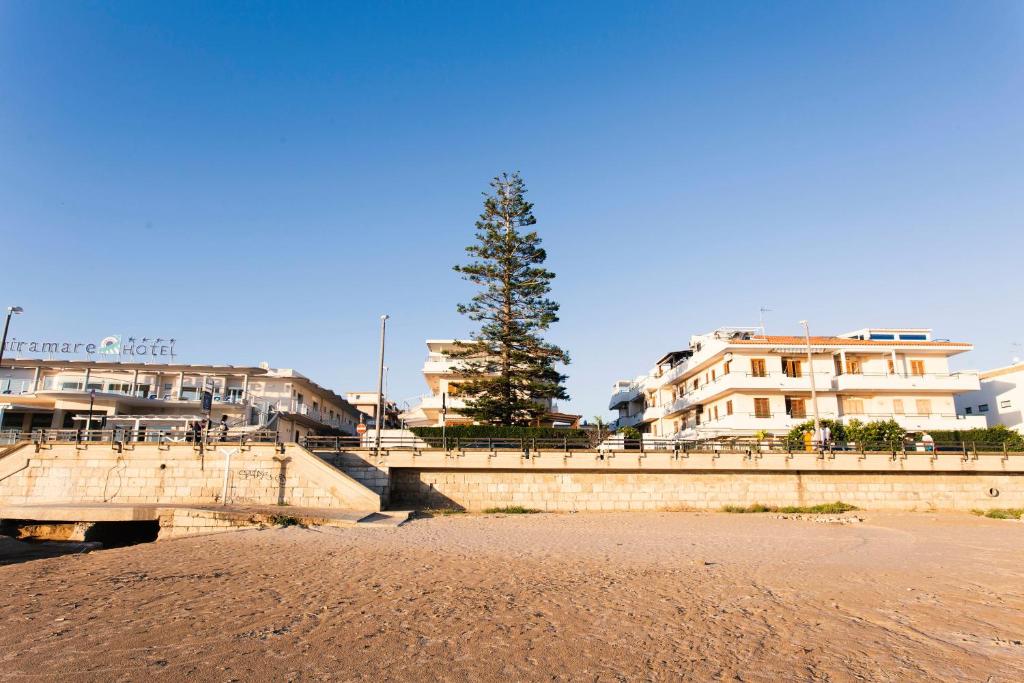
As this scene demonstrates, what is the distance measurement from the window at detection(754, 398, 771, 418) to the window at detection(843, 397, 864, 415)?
17.6ft

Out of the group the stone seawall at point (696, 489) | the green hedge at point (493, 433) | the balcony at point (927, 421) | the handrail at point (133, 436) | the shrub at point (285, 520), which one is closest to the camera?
the shrub at point (285, 520)

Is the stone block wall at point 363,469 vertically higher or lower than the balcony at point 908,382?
lower

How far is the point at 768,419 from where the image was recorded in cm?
3759

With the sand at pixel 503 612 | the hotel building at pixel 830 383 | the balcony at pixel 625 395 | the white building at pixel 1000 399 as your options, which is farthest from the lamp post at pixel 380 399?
the white building at pixel 1000 399

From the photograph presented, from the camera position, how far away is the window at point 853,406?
3881cm

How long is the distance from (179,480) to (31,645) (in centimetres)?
1882

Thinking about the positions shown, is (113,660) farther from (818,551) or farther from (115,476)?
(115,476)

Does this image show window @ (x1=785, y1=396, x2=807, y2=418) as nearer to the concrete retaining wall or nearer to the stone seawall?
the stone seawall

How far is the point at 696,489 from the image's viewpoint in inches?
1046

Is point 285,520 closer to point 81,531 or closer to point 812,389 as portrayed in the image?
point 81,531

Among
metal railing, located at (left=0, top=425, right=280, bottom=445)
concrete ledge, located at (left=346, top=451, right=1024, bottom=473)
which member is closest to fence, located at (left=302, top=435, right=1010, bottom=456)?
concrete ledge, located at (left=346, top=451, right=1024, bottom=473)

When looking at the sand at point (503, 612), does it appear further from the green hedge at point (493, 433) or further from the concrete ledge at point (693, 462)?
the green hedge at point (493, 433)

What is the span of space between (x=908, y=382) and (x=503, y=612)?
3929cm

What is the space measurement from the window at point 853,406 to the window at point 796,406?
8.90ft
